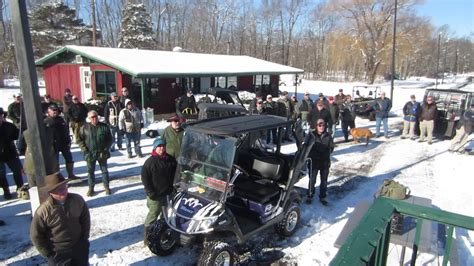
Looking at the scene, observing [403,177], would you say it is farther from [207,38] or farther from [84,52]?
[207,38]

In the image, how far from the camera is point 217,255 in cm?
410

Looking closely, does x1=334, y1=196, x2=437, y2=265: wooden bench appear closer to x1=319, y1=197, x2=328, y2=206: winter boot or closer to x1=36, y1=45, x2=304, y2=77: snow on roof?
x1=319, y1=197, x2=328, y2=206: winter boot

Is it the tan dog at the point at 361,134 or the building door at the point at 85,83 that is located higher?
the building door at the point at 85,83

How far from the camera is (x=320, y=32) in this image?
217 ft

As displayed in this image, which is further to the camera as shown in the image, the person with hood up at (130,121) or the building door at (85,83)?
the building door at (85,83)

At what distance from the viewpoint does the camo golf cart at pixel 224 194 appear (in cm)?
430

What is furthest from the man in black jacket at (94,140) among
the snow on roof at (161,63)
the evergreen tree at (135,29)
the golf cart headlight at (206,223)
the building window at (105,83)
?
the evergreen tree at (135,29)

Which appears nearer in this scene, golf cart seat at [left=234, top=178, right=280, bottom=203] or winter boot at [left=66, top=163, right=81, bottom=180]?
golf cart seat at [left=234, top=178, right=280, bottom=203]

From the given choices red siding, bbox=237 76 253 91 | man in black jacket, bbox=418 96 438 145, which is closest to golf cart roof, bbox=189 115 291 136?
man in black jacket, bbox=418 96 438 145

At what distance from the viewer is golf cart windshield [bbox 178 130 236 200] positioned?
4.51 m

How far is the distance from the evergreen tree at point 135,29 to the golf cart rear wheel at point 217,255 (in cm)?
3635

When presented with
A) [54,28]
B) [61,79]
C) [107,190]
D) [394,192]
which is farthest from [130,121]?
[54,28]

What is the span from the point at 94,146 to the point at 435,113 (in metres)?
11.0

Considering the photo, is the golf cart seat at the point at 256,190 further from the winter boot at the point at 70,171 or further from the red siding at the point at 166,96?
the red siding at the point at 166,96
